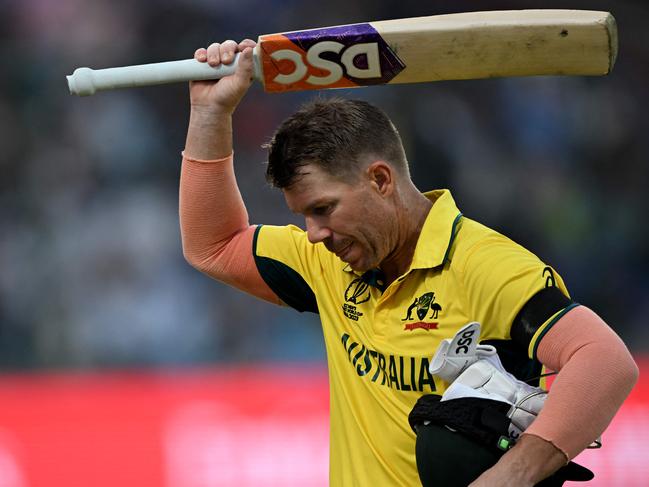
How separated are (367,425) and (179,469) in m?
2.52

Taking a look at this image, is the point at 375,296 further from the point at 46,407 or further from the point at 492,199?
the point at 492,199

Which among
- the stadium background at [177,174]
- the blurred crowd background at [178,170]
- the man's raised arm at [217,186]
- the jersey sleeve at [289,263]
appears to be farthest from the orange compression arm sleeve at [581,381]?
the blurred crowd background at [178,170]

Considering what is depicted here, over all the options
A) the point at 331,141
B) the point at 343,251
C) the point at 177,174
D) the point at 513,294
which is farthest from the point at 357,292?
the point at 177,174

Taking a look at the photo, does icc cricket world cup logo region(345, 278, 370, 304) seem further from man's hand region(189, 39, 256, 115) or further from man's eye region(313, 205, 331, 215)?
man's hand region(189, 39, 256, 115)

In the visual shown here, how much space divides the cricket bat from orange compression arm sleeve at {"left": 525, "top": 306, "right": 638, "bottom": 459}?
2.15ft

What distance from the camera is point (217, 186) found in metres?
3.27

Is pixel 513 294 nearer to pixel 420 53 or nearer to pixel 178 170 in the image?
pixel 420 53

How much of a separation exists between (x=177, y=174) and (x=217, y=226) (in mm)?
5597

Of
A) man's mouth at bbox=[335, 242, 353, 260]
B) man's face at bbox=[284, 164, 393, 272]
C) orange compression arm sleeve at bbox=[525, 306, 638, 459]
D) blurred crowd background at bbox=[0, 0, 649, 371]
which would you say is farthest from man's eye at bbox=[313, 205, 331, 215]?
blurred crowd background at bbox=[0, 0, 649, 371]

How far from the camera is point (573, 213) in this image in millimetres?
8922

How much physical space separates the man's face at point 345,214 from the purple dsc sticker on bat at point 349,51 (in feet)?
0.85

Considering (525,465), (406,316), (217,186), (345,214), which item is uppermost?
(217,186)

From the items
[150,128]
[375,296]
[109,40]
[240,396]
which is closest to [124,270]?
[150,128]

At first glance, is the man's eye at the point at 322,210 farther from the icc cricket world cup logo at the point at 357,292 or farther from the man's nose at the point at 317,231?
the icc cricket world cup logo at the point at 357,292
